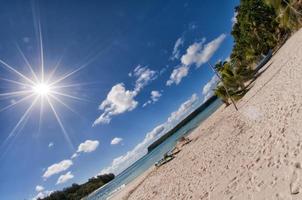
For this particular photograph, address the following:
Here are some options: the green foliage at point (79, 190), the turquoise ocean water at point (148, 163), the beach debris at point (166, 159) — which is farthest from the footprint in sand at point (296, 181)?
the green foliage at point (79, 190)

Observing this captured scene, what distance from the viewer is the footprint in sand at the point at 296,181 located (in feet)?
15.8

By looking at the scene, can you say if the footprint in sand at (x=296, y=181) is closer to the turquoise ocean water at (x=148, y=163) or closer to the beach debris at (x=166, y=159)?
the beach debris at (x=166, y=159)

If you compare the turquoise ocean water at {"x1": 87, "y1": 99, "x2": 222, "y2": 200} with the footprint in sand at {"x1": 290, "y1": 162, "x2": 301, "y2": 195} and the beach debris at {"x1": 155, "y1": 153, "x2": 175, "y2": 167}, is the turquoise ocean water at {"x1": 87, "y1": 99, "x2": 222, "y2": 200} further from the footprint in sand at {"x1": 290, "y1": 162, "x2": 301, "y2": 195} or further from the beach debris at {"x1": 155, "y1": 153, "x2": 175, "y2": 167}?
the footprint in sand at {"x1": 290, "y1": 162, "x2": 301, "y2": 195}

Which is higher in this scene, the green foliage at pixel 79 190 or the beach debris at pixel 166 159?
the green foliage at pixel 79 190

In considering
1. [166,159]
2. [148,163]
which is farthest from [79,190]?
[166,159]

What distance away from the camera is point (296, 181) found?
16.7 ft

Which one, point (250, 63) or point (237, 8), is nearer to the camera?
point (250, 63)

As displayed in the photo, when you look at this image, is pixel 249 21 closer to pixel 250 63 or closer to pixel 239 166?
pixel 250 63

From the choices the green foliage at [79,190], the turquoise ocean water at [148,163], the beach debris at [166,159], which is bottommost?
the beach debris at [166,159]

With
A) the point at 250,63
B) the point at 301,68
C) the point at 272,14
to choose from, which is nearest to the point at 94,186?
the point at 250,63

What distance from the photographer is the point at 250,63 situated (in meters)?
48.0

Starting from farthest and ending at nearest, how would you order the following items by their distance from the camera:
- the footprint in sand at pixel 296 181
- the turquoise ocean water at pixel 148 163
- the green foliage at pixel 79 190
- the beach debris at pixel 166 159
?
1. the green foliage at pixel 79 190
2. the turquoise ocean water at pixel 148 163
3. the beach debris at pixel 166 159
4. the footprint in sand at pixel 296 181

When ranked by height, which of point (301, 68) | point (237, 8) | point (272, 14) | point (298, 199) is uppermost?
point (237, 8)

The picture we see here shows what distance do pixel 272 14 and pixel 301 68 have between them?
35.8 m
